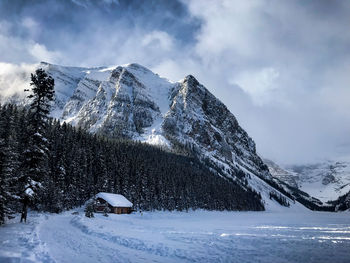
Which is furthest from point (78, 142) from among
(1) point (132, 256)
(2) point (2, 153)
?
(1) point (132, 256)

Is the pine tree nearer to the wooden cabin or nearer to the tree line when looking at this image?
the tree line

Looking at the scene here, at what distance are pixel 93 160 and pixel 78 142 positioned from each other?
7793mm

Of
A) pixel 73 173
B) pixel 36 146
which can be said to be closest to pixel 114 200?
pixel 73 173

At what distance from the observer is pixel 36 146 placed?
3108cm

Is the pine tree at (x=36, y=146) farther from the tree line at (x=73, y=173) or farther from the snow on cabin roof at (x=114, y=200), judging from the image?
the snow on cabin roof at (x=114, y=200)

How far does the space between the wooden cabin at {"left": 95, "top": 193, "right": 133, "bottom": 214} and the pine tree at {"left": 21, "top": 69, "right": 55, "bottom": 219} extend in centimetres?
3935

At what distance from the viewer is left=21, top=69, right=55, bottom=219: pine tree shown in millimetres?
30219

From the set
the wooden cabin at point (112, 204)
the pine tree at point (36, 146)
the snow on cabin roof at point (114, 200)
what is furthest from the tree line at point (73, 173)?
the snow on cabin roof at point (114, 200)

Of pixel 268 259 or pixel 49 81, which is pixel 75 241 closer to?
pixel 268 259

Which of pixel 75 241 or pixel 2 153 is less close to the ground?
pixel 2 153

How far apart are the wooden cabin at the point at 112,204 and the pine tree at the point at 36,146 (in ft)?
129

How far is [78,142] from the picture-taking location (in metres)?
86.9

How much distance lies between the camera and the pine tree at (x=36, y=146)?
99.1ft

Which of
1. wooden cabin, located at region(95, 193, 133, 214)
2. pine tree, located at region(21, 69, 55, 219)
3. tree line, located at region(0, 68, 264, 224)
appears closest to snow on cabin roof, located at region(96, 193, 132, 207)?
wooden cabin, located at region(95, 193, 133, 214)
